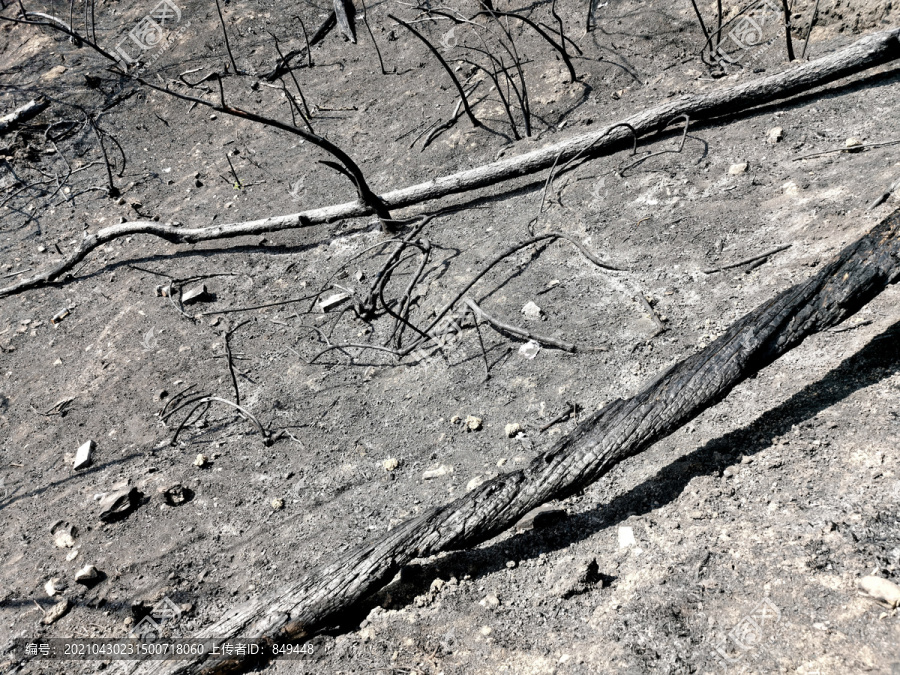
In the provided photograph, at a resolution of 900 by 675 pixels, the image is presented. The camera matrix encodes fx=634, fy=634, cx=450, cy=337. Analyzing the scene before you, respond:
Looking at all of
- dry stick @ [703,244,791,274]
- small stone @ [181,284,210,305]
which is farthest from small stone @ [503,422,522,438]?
small stone @ [181,284,210,305]

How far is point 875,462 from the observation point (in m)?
2.02

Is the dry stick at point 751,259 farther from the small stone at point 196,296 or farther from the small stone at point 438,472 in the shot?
the small stone at point 196,296

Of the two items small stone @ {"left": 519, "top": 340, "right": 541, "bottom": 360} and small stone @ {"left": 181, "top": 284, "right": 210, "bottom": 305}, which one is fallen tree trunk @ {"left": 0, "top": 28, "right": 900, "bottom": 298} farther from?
small stone @ {"left": 519, "top": 340, "right": 541, "bottom": 360}

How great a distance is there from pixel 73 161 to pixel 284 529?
5679mm

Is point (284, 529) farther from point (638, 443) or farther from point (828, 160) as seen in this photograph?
point (828, 160)

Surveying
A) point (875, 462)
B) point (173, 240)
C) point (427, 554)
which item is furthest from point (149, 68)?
point (875, 462)

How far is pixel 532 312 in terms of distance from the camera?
3.48m

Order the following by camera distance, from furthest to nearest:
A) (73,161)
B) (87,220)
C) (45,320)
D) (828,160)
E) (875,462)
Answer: (73,161) → (87,220) → (45,320) → (828,160) → (875,462)

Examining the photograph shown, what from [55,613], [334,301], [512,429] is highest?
[334,301]

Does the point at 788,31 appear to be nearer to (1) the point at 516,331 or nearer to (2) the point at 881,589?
(1) the point at 516,331

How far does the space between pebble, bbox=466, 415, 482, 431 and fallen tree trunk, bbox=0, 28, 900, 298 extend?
2122 mm

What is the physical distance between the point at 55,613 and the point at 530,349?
252cm

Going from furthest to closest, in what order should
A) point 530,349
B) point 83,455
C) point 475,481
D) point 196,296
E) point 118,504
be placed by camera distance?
point 196,296 < point 83,455 < point 530,349 < point 118,504 < point 475,481

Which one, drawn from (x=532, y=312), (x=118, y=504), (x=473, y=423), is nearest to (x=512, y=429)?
(x=473, y=423)
